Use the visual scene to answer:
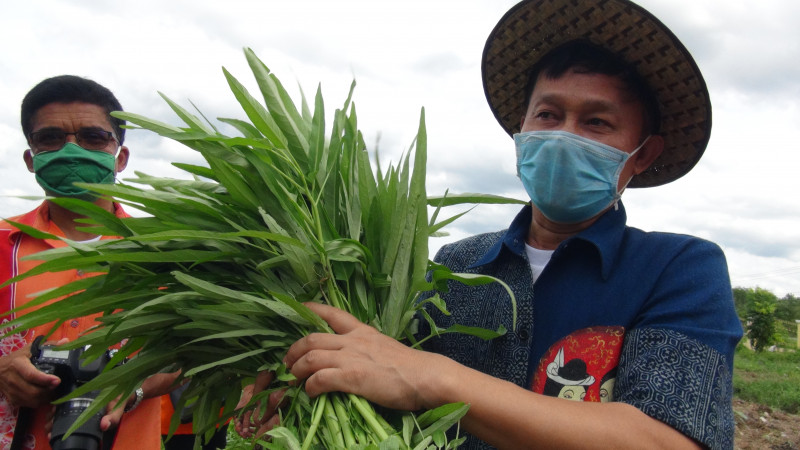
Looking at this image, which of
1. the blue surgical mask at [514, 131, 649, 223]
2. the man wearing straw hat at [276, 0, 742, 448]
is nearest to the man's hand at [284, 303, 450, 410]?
the man wearing straw hat at [276, 0, 742, 448]

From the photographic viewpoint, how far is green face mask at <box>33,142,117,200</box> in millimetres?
2059

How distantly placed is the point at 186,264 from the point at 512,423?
2.35ft

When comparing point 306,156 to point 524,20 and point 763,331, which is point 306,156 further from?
point 763,331

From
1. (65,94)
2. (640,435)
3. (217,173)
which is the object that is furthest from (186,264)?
(65,94)

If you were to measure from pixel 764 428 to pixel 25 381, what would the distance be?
8.32 metres

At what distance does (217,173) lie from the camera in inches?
45.8

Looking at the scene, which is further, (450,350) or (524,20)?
(524,20)

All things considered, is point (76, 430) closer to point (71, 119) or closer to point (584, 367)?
point (71, 119)

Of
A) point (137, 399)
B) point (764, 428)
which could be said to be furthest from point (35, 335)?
point (764, 428)

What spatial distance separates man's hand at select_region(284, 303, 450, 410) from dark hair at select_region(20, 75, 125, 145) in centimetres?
162

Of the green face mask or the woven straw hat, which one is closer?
the woven straw hat

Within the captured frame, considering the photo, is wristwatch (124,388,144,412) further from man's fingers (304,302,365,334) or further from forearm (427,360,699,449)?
forearm (427,360,699,449)

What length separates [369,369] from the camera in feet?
3.38

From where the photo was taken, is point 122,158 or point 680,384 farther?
point 122,158
